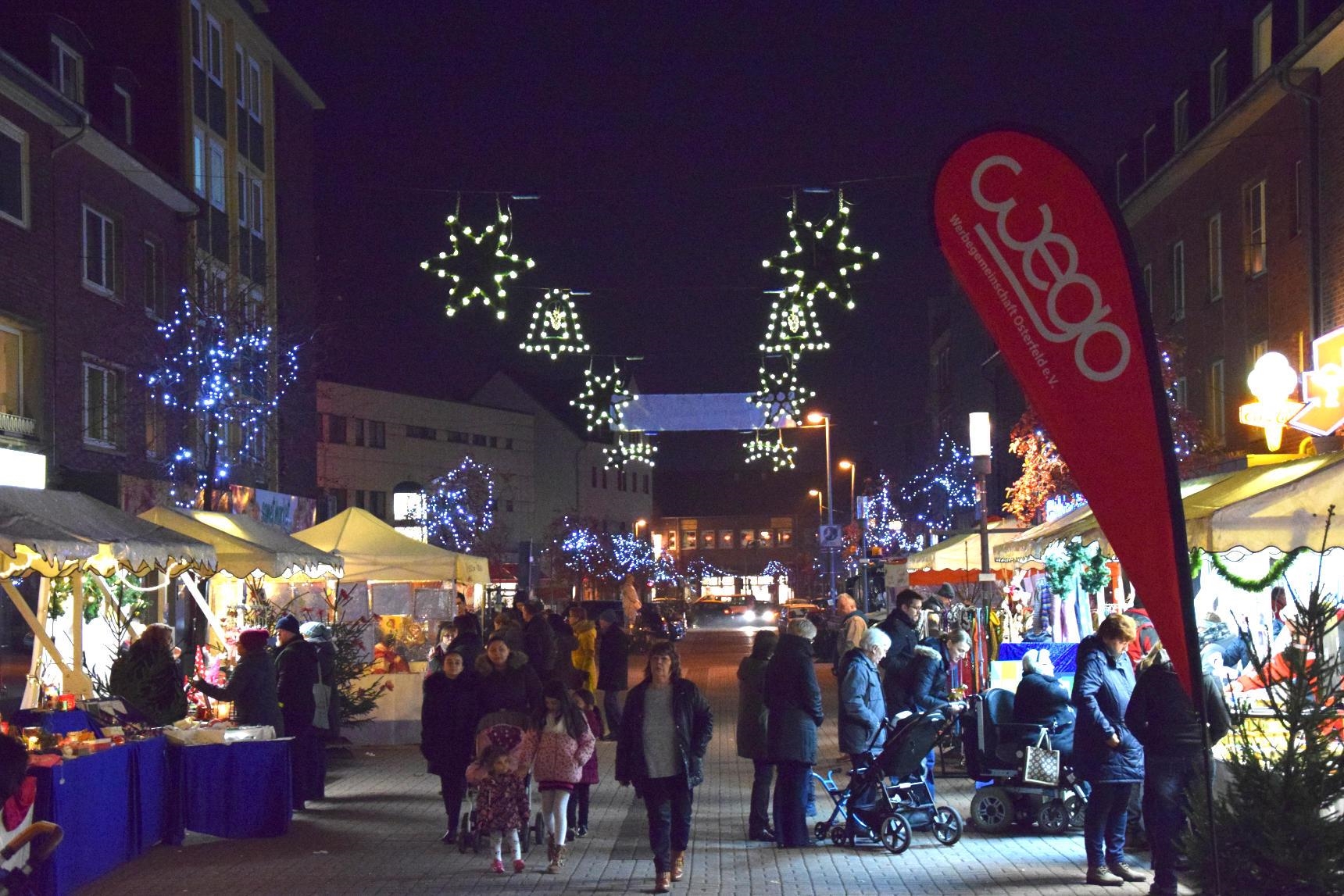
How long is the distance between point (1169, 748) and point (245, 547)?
1073cm

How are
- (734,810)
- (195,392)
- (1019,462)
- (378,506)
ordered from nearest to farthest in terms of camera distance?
1. (734,810)
2. (195,392)
3. (1019,462)
4. (378,506)

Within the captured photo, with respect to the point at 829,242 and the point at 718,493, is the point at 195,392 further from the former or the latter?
the point at 718,493

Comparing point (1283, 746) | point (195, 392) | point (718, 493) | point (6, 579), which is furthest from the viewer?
point (718, 493)

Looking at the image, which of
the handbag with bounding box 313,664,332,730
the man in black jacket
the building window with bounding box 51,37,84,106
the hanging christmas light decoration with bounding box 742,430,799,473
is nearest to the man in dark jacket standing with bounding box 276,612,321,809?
the handbag with bounding box 313,664,332,730

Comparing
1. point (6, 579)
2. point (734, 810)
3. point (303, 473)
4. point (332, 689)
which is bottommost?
point (734, 810)

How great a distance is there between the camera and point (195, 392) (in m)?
25.7

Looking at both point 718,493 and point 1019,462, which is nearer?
point 1019,462

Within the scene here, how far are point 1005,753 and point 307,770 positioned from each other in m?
6.76

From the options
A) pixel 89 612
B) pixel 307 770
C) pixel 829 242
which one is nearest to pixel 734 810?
pixel 307 770

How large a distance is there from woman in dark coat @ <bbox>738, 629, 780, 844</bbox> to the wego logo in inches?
256

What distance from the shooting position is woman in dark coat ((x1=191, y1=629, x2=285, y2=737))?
44.8ft

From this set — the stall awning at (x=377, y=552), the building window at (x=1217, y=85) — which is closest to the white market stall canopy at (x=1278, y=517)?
the stall awning at (x=377, y=552)

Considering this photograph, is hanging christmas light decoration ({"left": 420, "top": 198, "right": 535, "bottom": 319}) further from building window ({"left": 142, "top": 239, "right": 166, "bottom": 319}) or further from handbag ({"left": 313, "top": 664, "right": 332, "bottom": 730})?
building window ({"left": 142, "top": 239, "right": 166, "bottom": 319})

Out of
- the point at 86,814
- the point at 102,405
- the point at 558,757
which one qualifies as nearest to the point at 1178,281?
the point at 102,405
